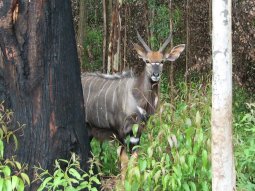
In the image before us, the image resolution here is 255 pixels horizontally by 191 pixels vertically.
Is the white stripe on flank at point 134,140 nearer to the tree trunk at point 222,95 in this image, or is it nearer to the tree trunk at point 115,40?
the tree trunk at point 222,95

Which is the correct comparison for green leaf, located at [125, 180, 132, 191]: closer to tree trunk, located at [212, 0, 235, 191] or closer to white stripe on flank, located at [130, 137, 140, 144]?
tree trunk, located at [212, 0, 235, 191]

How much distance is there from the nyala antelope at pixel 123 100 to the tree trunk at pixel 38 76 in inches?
61.7

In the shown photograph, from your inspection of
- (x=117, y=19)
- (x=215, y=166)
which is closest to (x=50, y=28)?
(x=215, y=166)

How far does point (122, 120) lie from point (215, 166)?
2.33m

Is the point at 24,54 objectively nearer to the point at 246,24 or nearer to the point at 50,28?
the point at 50,28

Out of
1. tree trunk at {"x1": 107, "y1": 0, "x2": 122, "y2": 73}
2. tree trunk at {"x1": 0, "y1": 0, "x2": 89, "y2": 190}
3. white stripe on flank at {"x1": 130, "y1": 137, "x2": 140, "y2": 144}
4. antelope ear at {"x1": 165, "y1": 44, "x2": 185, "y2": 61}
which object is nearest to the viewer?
tree trunk at {"x1": 0, "y1": 0, "x2": 89, "y2": 190}

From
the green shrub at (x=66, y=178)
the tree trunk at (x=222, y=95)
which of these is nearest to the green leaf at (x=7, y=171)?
the green shrub at (x=66, y=178)

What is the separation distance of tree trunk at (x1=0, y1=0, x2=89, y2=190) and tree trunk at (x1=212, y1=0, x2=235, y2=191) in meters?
1.20

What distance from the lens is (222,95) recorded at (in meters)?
3.67

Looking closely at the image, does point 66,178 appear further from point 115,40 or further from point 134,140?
point 115,40

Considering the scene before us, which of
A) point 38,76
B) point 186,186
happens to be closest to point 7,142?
point 38,76

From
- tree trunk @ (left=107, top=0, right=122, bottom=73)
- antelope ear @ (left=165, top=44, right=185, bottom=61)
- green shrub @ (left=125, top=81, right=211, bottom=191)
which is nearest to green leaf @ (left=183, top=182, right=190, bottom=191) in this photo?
green shrub @ (left=125, top=81, right=211, bottom=191)

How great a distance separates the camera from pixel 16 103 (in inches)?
169

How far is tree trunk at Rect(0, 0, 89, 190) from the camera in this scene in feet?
13.9
